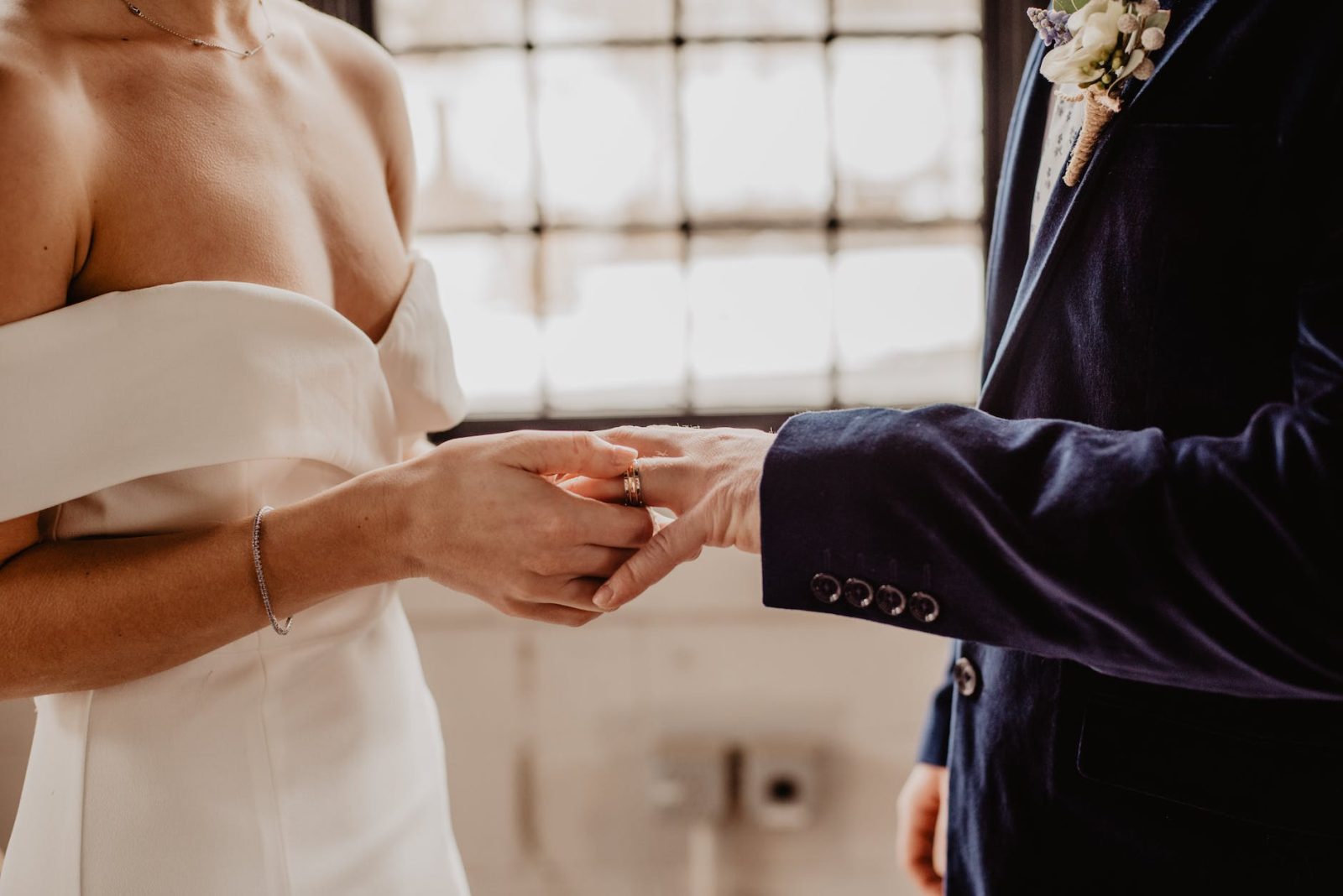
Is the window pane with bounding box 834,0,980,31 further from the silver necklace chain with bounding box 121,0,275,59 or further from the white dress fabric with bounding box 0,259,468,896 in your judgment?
the white dress fabric with bounding box 0,259,468,896

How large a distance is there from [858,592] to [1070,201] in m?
0.38

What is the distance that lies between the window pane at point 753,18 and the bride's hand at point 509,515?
4.77 feet

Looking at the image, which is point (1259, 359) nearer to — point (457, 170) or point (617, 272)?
point (617, 272)

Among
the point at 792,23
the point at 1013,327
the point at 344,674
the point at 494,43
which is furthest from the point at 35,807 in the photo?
the point at 792,23

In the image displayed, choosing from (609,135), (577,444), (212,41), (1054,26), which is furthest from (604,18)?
(577,444)

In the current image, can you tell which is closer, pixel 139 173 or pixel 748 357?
pixel 139 173

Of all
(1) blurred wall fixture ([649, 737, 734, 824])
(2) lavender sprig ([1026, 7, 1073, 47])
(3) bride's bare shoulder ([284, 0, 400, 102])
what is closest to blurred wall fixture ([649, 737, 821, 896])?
(1) blurred wall fixture ([649, 737, 734, 824])

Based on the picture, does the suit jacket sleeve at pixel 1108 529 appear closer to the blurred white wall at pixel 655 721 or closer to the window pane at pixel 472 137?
the blurred white wall at pixel 655 721

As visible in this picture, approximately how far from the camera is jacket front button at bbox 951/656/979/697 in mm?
979

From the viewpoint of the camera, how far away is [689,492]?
3.00 feet

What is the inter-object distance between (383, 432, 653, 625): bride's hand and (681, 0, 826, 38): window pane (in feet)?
4.77

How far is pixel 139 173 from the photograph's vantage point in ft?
2.89

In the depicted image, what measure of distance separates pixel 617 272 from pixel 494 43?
548 millimetres

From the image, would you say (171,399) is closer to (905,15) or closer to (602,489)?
(602,489)
